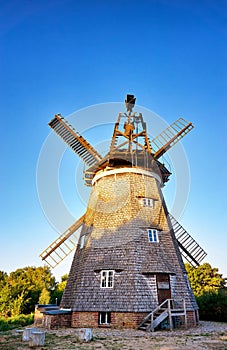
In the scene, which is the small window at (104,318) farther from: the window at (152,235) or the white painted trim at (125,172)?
the white painted trim at (125,172)

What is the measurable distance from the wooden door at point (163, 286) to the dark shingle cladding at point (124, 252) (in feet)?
0.80

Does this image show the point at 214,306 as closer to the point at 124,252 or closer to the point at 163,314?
the point at 163,314

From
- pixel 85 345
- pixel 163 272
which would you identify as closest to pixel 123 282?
pixel 163 272

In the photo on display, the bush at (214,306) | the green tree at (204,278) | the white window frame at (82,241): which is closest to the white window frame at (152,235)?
the white window frame at (82,241)

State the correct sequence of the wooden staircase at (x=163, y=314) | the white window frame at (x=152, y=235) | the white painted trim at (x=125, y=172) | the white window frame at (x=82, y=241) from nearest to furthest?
the wooden staircase at (x=163, y=314) < the white window frame at (x=152, y=235) < the white window frame at (x=82, y=241) < the white painted trim at (x=125, y=172)

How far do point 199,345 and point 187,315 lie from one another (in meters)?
4.63

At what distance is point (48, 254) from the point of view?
51.9ft

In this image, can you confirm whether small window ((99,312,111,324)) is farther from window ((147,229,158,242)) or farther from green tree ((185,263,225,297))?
green tree ((185,263,225,297))

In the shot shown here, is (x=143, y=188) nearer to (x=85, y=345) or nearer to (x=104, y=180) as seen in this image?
(x=104, y=180)

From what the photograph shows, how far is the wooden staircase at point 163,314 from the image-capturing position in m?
11.2

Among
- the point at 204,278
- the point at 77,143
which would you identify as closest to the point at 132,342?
the point at 77,143

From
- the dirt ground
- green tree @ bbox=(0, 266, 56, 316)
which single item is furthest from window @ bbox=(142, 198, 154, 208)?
green tree @ bbox=(0, 266, 56, 316)

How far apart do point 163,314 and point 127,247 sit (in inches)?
128

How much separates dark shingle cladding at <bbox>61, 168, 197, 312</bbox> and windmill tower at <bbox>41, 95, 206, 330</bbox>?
0.04 metres
